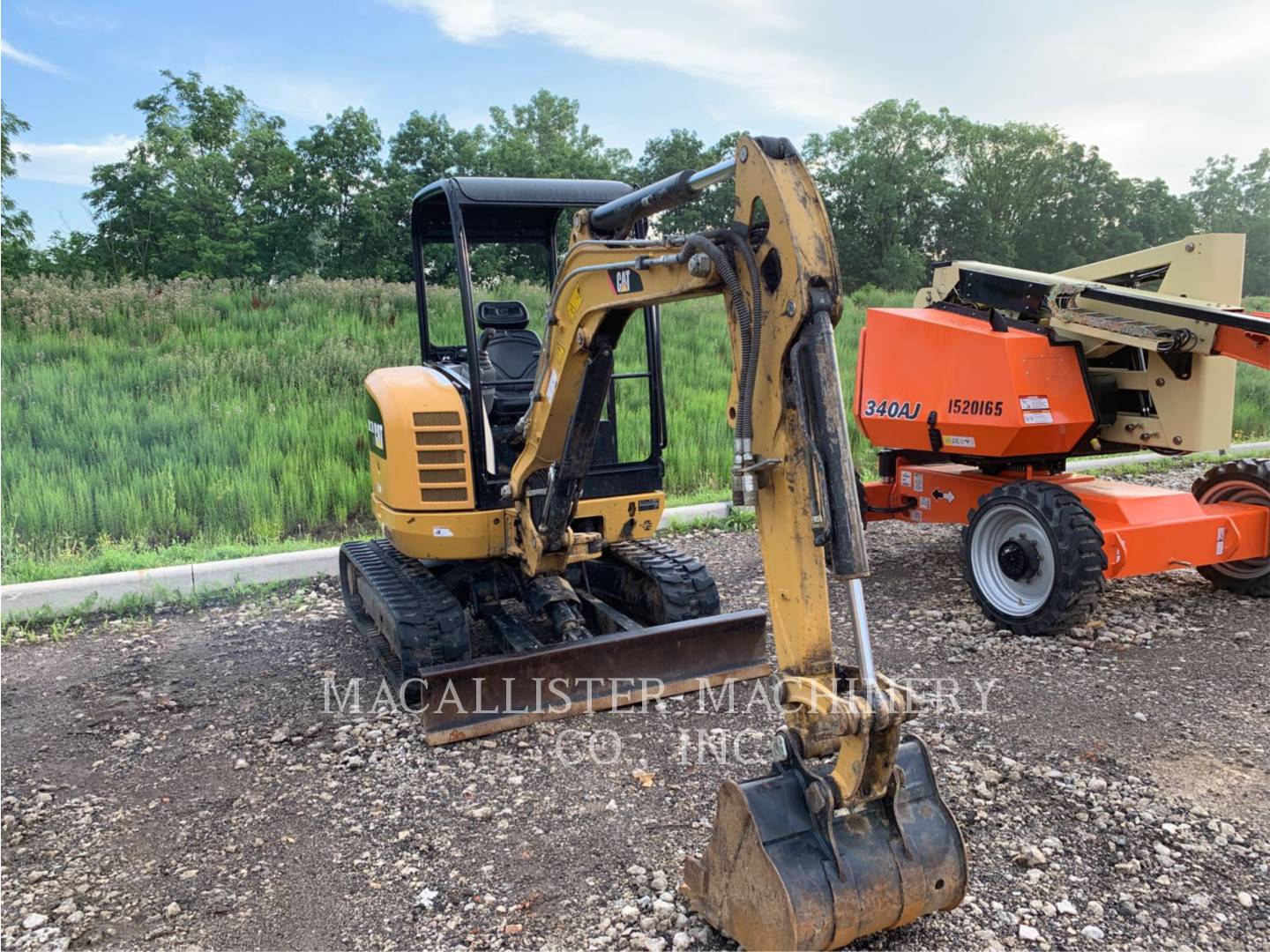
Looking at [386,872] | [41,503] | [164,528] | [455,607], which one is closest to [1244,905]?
[386,872]

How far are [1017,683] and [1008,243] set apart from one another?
3638 cm

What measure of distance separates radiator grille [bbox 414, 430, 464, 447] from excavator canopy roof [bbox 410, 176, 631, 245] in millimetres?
1017

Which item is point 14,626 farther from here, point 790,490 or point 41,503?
point 790,490

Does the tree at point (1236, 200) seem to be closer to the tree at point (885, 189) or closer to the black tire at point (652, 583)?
the tree at point (885, 189)

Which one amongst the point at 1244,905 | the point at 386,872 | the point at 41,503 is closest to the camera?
the point at 1244,905

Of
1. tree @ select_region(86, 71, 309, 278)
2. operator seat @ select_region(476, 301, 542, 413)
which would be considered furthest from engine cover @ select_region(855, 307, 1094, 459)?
tree @ select_region(86, 71, 309, 278)

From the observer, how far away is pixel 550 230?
535 cm

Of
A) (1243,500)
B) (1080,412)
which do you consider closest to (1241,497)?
(1243,500)

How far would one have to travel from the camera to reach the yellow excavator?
2490 mm

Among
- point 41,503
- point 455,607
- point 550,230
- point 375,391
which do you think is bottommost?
point 455,607

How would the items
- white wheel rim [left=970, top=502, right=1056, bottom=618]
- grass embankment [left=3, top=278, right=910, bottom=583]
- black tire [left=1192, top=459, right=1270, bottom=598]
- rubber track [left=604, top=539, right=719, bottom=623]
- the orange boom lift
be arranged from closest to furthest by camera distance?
rubber track [left=604, top=539, right=719, bottom=623]
the orange boom lift
white wheel rim [left=970, top=502, right=1056, bottom=618]
black tire [left=1192, top=459, right=1270, bottom=598]
grass embankment [left=3, top=278, right=910, bottom=583]

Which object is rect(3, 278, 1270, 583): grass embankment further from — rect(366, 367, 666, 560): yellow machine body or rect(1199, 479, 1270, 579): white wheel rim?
rect(1199, 479, 1270, 579): white wheel rim

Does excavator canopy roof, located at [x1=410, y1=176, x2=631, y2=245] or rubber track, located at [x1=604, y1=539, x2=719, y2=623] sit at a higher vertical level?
excavator canopy roof, located at [x1=410, y1=176, x2=631, y2=245]

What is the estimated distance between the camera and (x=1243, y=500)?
5.59 m
